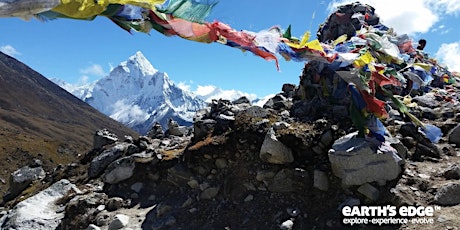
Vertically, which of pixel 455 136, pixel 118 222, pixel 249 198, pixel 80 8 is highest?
pixel 80 8

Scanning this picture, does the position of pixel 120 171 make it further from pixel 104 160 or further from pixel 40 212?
pixel 40 212

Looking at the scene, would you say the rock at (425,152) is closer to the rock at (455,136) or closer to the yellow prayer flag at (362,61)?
the rock at (455,136)

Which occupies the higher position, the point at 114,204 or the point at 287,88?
the point at 287,88

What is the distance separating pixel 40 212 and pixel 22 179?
5.97 metres

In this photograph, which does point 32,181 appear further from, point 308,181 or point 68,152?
point 68,152

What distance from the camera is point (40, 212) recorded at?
10.5 meters

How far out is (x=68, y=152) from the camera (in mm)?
90062

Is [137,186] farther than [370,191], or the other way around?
[137,186]

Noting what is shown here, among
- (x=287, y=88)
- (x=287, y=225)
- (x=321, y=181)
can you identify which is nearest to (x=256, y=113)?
(x=321, y=181)

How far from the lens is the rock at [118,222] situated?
27.8ft

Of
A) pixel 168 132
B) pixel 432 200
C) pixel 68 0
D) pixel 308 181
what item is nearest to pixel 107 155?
pixel 168 132

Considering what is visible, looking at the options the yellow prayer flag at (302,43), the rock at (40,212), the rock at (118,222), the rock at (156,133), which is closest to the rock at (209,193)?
the rock at (118,222)

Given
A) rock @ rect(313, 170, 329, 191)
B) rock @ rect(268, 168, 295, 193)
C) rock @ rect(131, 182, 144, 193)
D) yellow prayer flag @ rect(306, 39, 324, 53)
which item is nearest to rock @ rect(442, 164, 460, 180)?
rock @ rect(313, 170, 329, 191)

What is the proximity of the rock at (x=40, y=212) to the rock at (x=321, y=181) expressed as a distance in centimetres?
635
